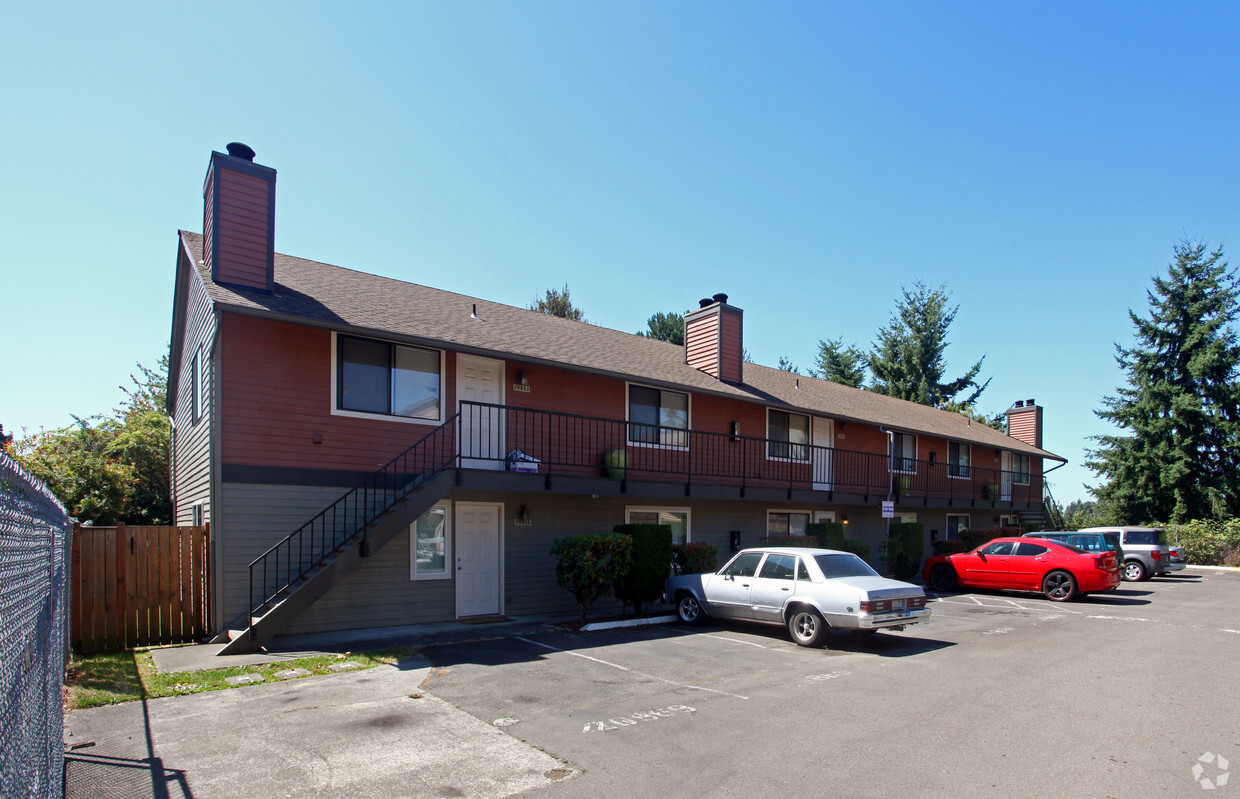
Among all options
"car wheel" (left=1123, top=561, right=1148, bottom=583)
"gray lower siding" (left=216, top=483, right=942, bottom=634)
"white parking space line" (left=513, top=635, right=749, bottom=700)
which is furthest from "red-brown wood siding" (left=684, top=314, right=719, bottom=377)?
"car wheel" (left=1123, top=561, right=1148, bottom=583)

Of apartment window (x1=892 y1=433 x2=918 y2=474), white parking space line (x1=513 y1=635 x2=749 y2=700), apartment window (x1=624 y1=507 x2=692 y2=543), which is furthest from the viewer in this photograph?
apartment window (x1=892 y1=433 x2=918 y2=474)

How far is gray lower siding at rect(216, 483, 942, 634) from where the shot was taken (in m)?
11.6

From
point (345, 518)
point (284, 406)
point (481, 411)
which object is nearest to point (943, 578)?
point (481, 411)

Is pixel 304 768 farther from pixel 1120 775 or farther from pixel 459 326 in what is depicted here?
pixel 459 326

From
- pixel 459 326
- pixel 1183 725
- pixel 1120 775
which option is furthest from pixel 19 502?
pixel 459 326

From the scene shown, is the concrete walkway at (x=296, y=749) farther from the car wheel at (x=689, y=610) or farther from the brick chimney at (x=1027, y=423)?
the brick chimney at (x=1027, y=423)

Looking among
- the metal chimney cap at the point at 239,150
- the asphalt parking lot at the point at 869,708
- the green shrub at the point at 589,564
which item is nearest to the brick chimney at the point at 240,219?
the metal chimney cap at the point at 239,150

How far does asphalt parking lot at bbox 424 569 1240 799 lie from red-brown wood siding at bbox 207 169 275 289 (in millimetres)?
6688

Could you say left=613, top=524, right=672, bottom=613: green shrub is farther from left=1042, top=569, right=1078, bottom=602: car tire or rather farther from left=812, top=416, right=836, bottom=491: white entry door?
left=1042, top=569, right=1078, bottom=602: car tire

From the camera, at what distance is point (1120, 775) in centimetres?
586

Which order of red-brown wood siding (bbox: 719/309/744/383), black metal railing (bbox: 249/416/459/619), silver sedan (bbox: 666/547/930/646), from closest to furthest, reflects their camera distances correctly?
1. silver sedan (bbox: 666/547/930/646)
2. black metal railing (bbox: 249/416/459/619)
3. red-brown wood siding (bbox: 719/309/744/383)

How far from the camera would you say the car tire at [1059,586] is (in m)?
17.6

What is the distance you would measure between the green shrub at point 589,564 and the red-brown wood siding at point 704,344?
7776 millimetres

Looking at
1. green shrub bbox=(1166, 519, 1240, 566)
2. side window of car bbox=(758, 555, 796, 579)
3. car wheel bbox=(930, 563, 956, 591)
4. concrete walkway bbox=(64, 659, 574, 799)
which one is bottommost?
green shrub bbox=(1166, 519, 1240, 566)
